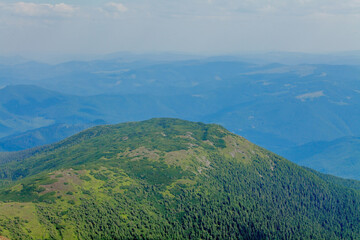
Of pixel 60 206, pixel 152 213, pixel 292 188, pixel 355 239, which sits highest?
pixel 60 206

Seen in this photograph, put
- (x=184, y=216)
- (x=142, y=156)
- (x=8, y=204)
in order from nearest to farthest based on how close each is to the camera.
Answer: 1. (x=8, y=204)
2. (x=184, y=216)
3. (x=142, y=156)

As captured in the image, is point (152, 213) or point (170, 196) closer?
point (152, 213)

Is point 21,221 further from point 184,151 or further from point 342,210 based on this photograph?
point 342,210

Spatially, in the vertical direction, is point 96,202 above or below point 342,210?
above

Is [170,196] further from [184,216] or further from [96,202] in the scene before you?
[96,202]

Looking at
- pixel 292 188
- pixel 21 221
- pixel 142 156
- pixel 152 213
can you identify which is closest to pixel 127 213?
pixel 152 213

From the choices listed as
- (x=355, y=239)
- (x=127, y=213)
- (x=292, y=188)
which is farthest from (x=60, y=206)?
(x=355, y=239)

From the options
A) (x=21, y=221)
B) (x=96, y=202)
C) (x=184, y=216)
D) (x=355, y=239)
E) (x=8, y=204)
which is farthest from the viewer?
(x=355, y=239)
